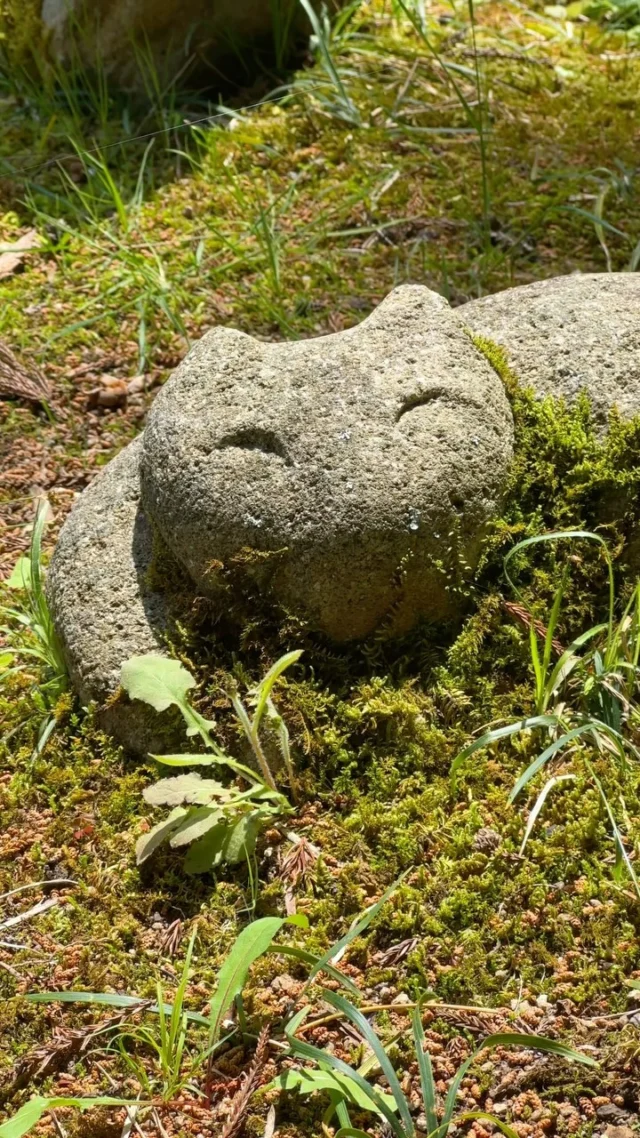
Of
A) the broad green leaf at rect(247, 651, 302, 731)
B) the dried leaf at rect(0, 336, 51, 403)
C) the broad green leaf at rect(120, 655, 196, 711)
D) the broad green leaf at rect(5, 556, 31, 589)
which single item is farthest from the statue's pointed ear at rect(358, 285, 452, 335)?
the dried leaf at rect(0, 336, 51, 403)

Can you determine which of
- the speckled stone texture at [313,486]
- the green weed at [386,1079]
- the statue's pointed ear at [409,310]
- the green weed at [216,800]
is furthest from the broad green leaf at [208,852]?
the statue's pointed ear at [409,310]

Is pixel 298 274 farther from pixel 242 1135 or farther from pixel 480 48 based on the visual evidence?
pixel 242 1135

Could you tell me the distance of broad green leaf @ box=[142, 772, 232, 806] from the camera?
2555 millimetres

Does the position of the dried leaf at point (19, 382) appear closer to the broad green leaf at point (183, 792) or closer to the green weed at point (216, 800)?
the green weed at point (216, 800)

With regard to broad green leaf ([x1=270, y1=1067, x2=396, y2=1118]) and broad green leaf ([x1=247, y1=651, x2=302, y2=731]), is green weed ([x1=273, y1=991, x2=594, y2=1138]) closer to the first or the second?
broad green leaf ([x1=270, y1=1067, x2=396, y2=1118])

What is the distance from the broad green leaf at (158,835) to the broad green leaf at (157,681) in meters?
0.27

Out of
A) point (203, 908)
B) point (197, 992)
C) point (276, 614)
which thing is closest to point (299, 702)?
point (276, 614)

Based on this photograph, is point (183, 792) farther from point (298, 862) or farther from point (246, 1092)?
point (246, 1092)

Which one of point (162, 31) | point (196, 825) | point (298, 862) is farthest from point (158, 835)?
point (162, 31)

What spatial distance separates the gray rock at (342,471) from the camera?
107 inches

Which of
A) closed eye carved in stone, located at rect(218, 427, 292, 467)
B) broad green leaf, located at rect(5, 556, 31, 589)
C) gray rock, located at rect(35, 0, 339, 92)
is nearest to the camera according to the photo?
closed eye carved in stone, located at rect(218, 427, 292, 467)

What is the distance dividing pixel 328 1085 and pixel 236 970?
0.29 m

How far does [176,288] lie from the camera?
4383mm

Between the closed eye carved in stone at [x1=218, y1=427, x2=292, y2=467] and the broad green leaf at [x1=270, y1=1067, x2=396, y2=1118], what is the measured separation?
151 cm
